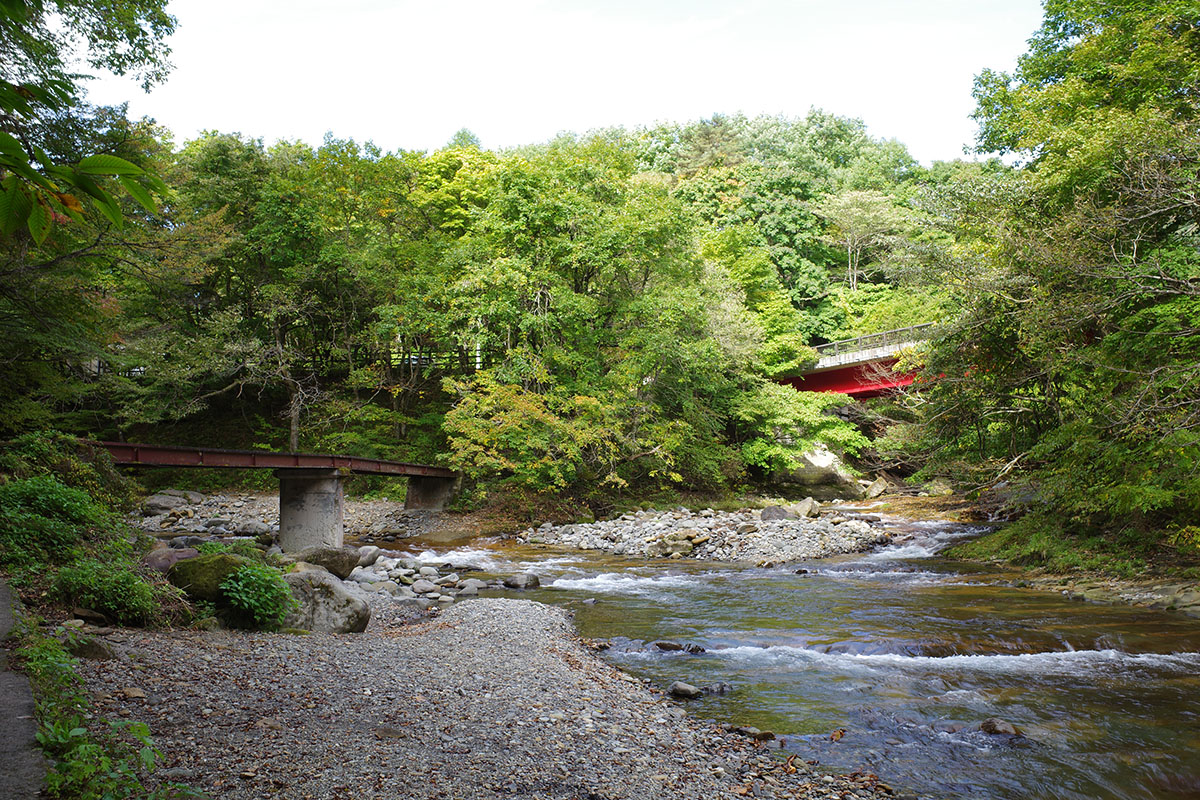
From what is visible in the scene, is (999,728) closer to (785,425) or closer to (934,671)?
(934,671)

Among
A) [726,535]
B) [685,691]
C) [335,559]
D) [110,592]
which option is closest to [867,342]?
[726,535]

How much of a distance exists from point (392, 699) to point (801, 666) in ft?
15.3

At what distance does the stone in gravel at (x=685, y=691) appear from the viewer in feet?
22.9

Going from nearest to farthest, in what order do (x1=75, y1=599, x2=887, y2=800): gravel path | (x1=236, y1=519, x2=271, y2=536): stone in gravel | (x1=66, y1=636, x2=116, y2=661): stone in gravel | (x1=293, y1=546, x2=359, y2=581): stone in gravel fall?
1. (x1=75, y1=599, x2=887, y2=800): gravel path
2. (x1=66, y1=636, x2=116, y2=661): stone in gravel
3. (x1=293, y1=546, x2=359, y2=581): stone in gravel
4. (x1=236, y1=519, x2=271, y2=536): stone in gravel

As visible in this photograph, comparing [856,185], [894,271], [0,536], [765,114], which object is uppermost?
[765,114]

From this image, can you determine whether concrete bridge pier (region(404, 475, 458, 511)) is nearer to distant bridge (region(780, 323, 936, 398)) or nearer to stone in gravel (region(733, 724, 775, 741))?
distant bridge (region(780, 323, 936, 398))

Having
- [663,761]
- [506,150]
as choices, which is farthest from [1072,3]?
[506,150]

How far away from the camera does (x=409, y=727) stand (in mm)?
5156

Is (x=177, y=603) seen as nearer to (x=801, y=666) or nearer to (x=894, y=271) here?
(x=801, y=666)

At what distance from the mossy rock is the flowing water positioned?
15.2 ft

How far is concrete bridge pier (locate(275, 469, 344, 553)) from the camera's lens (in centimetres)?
1772

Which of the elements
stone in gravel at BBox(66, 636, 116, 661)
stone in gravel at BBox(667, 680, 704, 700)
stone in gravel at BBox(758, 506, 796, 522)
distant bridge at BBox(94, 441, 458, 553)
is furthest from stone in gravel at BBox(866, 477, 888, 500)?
stone in gravel at BBox(66, 636, 116, 661)

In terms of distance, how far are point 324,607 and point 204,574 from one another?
144 cm

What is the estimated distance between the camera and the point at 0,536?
7.53m
